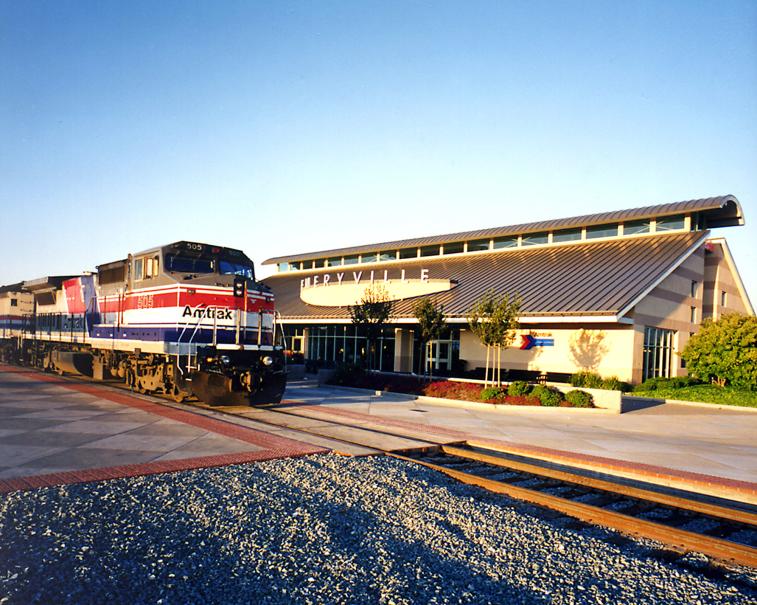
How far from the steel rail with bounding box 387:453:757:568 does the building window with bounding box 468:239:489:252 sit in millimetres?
28036

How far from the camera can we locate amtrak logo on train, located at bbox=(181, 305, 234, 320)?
Result: 14.6 metres

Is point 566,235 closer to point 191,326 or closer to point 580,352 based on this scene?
point 580,352

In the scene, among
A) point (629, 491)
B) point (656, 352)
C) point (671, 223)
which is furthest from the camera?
point (671, 223)

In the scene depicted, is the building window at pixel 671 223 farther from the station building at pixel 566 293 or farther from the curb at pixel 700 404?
the curb at pixel 700 404

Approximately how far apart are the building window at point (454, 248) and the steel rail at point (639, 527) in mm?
29212

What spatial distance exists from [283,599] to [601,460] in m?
7.87

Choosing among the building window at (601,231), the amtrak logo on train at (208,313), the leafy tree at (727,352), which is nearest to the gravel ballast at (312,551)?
the amtrak logo on train at (208,313)

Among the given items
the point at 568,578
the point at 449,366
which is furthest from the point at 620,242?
the point at 568,578

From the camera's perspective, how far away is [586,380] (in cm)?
2273

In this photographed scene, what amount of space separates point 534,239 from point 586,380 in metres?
12.8

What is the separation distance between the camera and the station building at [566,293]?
77.7ft

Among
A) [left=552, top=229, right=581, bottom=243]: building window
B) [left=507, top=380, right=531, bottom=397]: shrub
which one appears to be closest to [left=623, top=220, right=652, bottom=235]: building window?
[left=552, top=229, right=581, bottom=243]: building window

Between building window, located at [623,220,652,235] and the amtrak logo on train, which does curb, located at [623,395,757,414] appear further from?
the amtrak logo on train

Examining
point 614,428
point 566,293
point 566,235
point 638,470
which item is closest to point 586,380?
point 566,293
